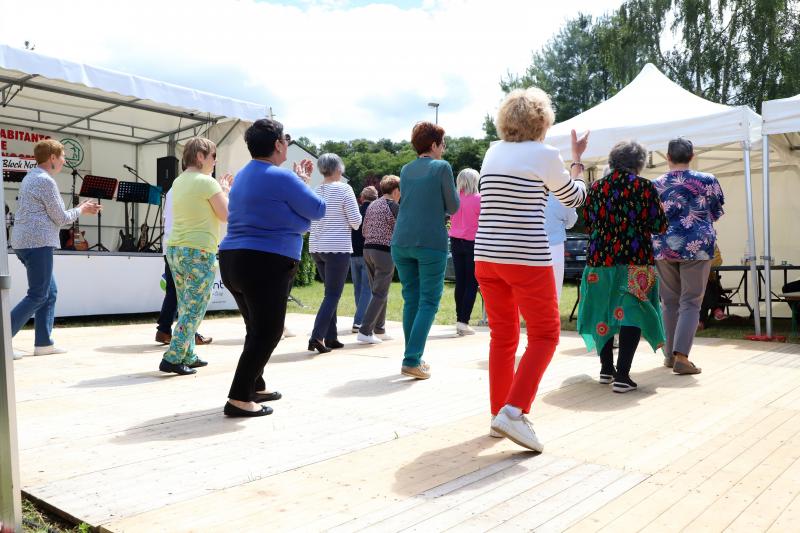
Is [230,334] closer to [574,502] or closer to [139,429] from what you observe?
[139,429]

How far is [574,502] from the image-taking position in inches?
92.9

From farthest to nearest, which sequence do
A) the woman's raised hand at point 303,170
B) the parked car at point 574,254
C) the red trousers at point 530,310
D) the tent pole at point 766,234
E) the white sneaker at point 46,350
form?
the parked car at point 574,254
the tent pole at point 766,234
the white sneaker at point 46,350
the woman's raised hand at point 303,170
the red trousers at point 530,310

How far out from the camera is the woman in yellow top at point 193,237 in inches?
185

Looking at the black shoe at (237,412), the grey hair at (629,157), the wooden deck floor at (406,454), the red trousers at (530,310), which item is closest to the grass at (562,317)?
the wooden deck floor at (406,454)

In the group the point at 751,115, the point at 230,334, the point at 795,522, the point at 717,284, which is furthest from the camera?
the point at 717,284

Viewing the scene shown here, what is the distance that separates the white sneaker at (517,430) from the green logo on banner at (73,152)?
40.5 ft

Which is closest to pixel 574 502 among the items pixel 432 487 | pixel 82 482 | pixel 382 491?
pixel 432 487

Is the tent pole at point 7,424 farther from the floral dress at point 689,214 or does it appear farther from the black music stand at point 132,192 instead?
the black music stand at point 132,192

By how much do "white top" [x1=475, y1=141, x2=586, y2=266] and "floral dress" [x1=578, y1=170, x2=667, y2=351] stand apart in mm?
1360

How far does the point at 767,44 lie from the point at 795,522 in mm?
24236

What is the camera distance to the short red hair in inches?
183

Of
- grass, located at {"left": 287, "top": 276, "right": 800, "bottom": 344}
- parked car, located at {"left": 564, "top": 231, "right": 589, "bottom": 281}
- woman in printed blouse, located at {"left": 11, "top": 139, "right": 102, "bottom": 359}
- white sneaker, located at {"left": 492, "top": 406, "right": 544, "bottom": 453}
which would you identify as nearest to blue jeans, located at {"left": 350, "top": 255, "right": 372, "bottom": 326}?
grass, located at {"left": 287, "top": 276, "right": 800, "bottom": 344}

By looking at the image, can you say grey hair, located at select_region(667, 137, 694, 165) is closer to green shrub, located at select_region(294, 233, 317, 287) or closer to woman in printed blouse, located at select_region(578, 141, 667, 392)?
woman in printed blouse, located at select_region(578, 141, 667, 392)

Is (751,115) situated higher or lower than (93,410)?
higher
